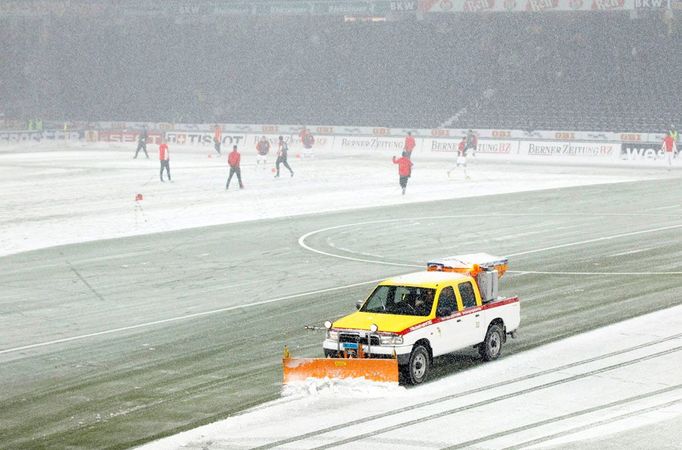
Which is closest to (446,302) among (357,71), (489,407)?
(489,407)

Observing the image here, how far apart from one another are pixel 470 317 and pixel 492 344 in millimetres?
960

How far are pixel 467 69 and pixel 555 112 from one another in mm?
9876

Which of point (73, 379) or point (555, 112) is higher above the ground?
point (555, 112)

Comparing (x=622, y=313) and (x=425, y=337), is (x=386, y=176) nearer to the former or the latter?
(x=622, y=313)

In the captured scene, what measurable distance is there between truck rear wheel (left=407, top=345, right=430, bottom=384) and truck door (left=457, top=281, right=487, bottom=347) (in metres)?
0.91

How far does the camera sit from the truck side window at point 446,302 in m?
16.7

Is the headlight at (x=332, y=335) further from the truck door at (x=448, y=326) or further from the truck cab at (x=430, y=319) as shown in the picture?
the truck door at (x=448, y=326)

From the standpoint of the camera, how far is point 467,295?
17344 mm

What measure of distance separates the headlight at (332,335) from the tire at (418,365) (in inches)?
42.9

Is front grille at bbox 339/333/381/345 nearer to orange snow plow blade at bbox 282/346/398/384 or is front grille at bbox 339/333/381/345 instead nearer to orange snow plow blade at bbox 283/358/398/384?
orange snow plow blade at bbox 282/346/398/384

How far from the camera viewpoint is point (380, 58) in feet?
272

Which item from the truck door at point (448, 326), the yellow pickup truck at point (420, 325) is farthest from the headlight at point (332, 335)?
the truck door at point (448, 326)

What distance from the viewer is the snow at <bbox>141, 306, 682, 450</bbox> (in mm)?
13844

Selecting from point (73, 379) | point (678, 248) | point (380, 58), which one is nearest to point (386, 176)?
point (678, 248)
